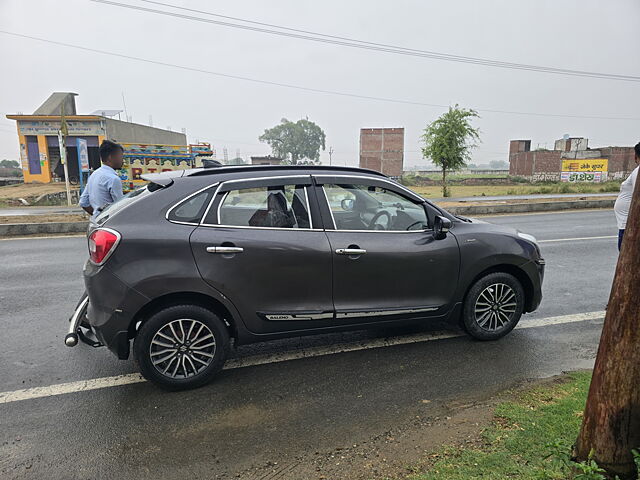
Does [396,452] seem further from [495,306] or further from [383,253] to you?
[495,306]

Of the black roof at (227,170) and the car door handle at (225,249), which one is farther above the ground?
the black roof at (227,170)

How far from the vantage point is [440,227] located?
4027 mm

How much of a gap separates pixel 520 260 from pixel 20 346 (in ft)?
16.6

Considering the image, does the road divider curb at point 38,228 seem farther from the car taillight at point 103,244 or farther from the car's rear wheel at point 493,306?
the car's rear wheel at point 493,306

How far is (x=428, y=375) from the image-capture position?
12.1 ft

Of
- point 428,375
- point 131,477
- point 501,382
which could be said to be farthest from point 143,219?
point 501,382

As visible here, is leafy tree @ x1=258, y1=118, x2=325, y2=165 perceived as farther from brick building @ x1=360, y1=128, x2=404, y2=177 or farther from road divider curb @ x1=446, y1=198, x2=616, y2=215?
road divider curb @ x1=446, y1=198, x2=616, y2=215

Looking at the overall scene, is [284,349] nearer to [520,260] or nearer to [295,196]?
[295,196]

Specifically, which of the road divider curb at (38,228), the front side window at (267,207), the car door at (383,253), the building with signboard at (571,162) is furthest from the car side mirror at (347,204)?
the building with signboard at (571,162)

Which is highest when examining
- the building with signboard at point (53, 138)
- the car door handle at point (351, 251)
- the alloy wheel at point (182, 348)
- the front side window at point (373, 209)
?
the building with signboard at point (53, 138)

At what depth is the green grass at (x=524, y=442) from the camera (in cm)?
233

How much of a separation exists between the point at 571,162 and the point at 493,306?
42.7 meters

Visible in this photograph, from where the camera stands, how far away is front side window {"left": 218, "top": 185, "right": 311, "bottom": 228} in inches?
143

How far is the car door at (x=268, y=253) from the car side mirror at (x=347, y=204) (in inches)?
12.1
